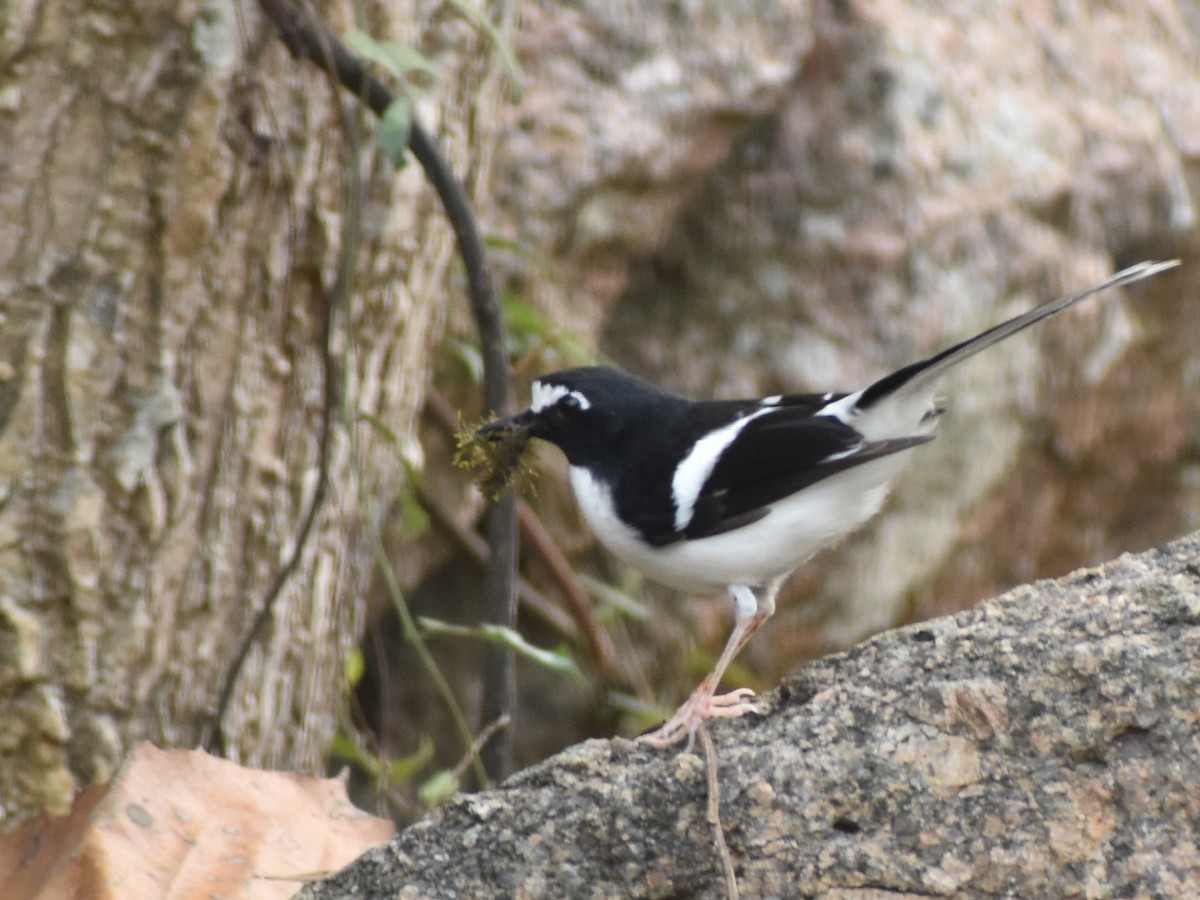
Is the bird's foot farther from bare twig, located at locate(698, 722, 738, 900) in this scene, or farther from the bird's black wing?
the bird's black wing

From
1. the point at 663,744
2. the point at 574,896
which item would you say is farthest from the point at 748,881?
the point at 663,744

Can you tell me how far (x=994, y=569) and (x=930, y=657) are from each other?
12.3ft

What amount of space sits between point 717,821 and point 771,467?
4.29 feet

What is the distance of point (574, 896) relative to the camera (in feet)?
6.42

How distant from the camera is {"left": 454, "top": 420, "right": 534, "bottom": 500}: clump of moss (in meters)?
3.40

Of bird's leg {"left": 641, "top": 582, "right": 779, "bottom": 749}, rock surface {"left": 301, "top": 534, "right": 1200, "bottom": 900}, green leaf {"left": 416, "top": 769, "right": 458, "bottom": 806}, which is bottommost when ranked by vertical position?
green leaf {"left": 416, "top": 769, "right": 458, "bottom": 806}

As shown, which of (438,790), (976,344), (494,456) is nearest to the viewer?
(976,344)

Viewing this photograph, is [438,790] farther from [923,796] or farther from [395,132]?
[923,796]

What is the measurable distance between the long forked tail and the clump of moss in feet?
2.77

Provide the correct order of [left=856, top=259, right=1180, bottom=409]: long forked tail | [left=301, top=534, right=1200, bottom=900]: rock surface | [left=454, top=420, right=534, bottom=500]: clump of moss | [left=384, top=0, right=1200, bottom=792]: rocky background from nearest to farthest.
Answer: [left=301, top=534, right=1200, bottom=900]: rock surface < [left=856, top=259, right=1180, bottom=409]: long forked tail < [left=454, top=420, right=534, bottom=500]: clump of moss < [left=384, top=0, right=1200, bottom=792]: rocky background

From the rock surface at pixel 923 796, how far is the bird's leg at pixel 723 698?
19 cm

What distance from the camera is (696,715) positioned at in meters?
2.41

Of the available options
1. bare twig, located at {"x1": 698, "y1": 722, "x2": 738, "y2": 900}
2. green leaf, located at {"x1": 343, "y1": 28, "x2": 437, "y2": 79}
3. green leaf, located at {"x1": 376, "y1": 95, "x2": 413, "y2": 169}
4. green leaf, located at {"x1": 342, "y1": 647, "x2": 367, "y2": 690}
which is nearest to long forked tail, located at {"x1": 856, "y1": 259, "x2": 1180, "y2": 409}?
bare twig, located at {"x1": 698, "y1": 722, "x2": 738, "y2": 900}

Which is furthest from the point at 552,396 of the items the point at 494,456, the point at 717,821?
the point at 717,821
